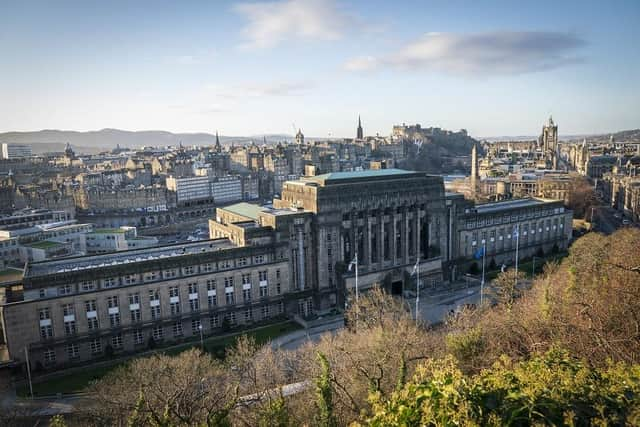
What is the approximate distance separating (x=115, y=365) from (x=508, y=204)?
78.2 meters

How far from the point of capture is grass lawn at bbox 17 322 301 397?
160 ft

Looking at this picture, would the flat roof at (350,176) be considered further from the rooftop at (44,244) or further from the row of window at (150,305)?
the rooftop at (44,244)

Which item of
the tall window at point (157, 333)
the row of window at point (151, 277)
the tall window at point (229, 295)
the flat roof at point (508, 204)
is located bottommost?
the tall window at point (157, 333)

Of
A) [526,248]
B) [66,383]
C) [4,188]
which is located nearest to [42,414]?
[66,383]

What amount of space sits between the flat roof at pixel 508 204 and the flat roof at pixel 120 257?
50610mm

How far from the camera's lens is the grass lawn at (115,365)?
48656 millimetres

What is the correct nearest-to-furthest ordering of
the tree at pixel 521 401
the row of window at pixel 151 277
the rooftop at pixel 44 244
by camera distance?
the tree at pixel 521 401, the row of window at pixel 151 277, the rooftop at pixel 44 244

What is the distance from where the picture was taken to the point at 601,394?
1700cm

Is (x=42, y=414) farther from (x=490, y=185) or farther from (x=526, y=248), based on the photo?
(x=490, y=185)

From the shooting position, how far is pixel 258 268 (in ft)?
209

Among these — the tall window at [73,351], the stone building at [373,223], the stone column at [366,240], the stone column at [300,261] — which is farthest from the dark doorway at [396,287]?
the tall window at [73,351]

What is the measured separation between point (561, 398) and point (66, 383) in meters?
50.0

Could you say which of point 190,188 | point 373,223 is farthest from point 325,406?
point 190,188

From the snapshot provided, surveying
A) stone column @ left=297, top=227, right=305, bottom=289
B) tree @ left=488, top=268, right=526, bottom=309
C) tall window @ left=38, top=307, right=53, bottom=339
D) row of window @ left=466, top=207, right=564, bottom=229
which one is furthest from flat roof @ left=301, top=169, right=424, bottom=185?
tall window @ left=38, top=307, right=53, bottom=339
